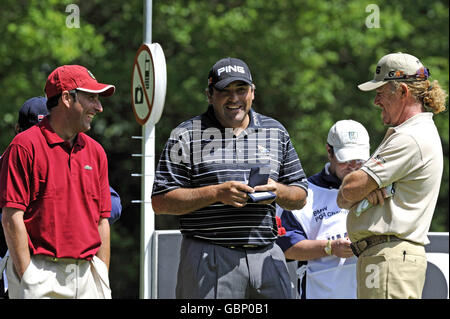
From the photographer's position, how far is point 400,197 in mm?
4320

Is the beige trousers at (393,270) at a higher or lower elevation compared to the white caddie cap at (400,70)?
lower

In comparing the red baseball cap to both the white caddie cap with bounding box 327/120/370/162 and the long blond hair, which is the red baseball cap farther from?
the white caddie cap with bounding box 327/120/370/162

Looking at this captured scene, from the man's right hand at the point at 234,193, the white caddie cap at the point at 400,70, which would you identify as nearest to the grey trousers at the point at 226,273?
the man's right hand at the point at 234,193

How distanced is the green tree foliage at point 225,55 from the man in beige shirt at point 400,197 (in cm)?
936

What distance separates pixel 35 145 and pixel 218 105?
1102 mm

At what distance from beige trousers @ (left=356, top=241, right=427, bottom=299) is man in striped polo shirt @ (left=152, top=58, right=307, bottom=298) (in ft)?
1.60

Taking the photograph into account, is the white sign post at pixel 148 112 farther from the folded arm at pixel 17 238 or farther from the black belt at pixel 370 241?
the folded arm at pixel 17 238

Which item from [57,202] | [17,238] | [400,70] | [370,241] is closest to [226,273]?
[370,241]

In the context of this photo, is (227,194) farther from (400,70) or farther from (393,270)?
(400,70)

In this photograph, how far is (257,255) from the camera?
14.3 feet

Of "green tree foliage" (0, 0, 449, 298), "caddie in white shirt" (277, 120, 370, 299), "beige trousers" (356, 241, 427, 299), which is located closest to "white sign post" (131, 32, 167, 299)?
"caddie in white shirt" (277, 120, 370, 299)

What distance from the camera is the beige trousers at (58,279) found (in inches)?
155

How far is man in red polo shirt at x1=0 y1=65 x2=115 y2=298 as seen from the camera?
155 inches
